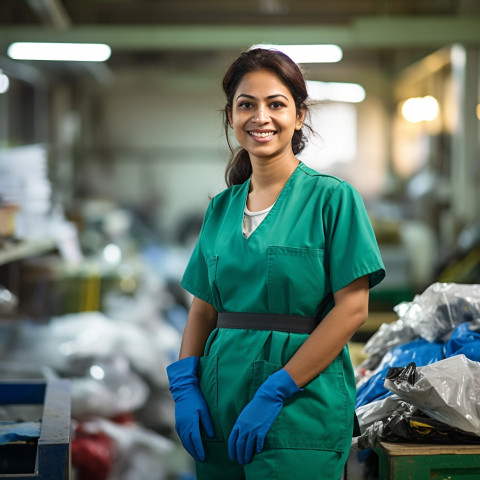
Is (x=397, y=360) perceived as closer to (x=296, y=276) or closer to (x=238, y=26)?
(x=296, y=276)

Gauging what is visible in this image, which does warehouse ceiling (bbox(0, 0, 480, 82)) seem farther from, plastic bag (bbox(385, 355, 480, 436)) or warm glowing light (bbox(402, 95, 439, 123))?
plastic bag (bbox(385, 355, 480, 436))

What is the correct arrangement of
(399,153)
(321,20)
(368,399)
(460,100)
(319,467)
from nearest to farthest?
(319,467) → (368,399) → (460,100) → (321,20) → (399,153)

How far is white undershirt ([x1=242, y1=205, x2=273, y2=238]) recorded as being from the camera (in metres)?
1.59

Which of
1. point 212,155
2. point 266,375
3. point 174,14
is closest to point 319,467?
point 266,375

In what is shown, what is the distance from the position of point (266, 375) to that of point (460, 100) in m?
6.19

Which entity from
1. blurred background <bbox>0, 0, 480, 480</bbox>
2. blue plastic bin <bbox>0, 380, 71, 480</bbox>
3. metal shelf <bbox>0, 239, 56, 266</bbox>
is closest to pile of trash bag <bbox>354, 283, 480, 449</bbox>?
blurred background <bbox>0, 0, 480, 480</bbox>

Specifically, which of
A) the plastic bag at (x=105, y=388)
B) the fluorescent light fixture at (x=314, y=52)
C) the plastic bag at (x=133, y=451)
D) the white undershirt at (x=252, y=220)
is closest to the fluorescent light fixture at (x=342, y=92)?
the fluorescent light fixture at (x=314, y=52)

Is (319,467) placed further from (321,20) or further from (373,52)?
(373,52)

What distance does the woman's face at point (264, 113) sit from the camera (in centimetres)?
154

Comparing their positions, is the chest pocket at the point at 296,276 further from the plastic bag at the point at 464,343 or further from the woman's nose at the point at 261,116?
the plastic bag at the point at 464,343

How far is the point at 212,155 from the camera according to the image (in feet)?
36.7

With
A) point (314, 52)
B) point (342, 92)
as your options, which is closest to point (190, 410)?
point (314, 52)

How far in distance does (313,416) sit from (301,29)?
514 centimetres

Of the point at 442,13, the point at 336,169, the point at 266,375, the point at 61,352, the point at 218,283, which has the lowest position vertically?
the point at 61,352
